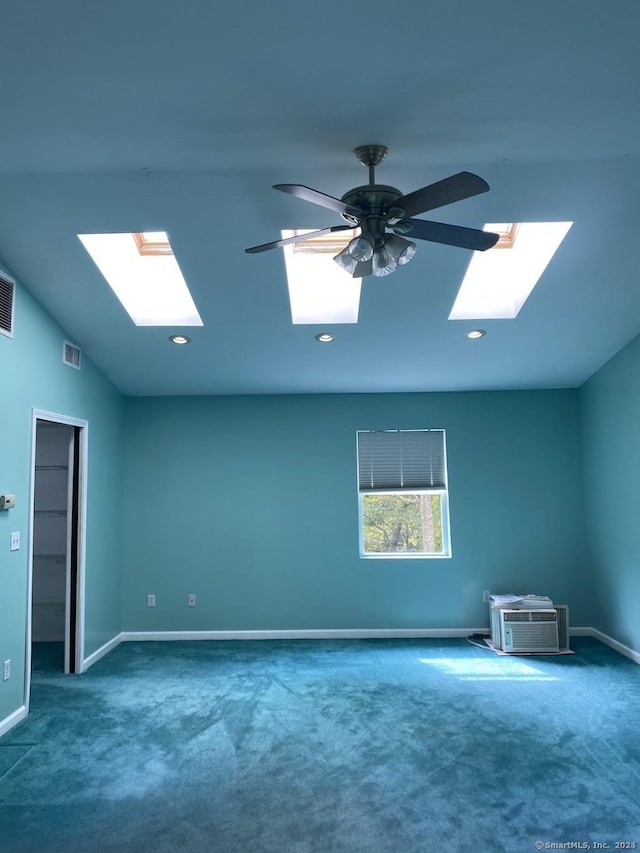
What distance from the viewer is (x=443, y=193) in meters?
2.28

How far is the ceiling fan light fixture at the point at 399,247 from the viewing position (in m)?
2.59


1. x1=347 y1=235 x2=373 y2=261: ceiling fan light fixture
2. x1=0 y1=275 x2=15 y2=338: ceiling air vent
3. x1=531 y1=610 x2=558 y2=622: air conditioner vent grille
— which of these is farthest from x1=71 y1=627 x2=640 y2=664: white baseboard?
x1=347 y1=235 x2=373 y2=261: ceiling fan light fixture

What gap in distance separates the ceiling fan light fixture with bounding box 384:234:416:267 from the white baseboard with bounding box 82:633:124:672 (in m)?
3.98

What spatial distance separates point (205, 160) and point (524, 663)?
429 cm

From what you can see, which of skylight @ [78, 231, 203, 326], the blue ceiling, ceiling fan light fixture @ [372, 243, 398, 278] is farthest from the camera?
skylight @ [78, 231, 203, 326]

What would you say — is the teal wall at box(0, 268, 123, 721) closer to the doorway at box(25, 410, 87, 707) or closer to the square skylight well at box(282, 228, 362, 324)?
the doorway at box(25, 410, 87, 707)

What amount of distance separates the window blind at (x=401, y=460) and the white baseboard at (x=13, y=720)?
3221 mm

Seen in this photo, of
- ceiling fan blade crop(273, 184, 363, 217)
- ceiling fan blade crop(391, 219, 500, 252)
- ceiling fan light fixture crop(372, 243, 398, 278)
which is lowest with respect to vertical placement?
ceiling fan light fixture crop(372, 243, 398, 278)

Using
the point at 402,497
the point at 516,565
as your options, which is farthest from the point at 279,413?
the point at 516,565

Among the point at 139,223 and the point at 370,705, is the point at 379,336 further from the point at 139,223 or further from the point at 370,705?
the point at 370,705

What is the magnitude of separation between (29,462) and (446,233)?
119 inches

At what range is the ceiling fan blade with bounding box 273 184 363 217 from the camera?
2230 millimetres

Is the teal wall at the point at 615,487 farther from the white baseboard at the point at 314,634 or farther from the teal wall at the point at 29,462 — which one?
the teal wall at the point at 29,462

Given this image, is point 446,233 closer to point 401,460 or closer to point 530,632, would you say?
point 401,460
